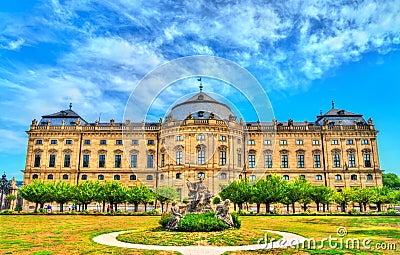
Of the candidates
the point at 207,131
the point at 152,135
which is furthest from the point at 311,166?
the point at 152,135

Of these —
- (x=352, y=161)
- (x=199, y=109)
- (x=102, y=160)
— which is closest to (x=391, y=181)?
(x=352, y=161)

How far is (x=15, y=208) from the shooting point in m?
49.2

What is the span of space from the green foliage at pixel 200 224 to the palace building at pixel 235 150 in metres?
40.5

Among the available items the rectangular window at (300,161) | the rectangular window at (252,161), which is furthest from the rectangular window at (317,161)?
the rectangular window at (252,161)

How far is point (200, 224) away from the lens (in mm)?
20391

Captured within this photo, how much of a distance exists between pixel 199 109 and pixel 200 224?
4054 cm

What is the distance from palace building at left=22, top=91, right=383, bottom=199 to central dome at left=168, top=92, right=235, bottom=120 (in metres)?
4.94

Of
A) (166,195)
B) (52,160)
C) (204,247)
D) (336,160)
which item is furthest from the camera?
(52,160)

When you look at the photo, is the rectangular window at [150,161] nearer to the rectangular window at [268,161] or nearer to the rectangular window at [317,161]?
the rectangular window at [268,161]

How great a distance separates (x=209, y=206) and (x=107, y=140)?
48.0 meters

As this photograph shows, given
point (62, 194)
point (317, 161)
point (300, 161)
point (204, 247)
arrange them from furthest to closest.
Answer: point (300, 161)
point (317, 161)
point (62, 194)
point (204, 247)

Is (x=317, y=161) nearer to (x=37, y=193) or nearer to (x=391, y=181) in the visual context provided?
(x=37, y=193)

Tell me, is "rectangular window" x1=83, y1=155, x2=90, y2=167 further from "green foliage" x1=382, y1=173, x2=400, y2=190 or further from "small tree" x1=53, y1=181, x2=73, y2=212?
"green foliage" x1=382, y1=173, x2=400, y2=190

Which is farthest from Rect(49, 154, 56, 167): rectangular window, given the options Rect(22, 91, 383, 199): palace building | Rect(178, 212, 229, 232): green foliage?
Rect(178, 212, 229, 232): green foliage
